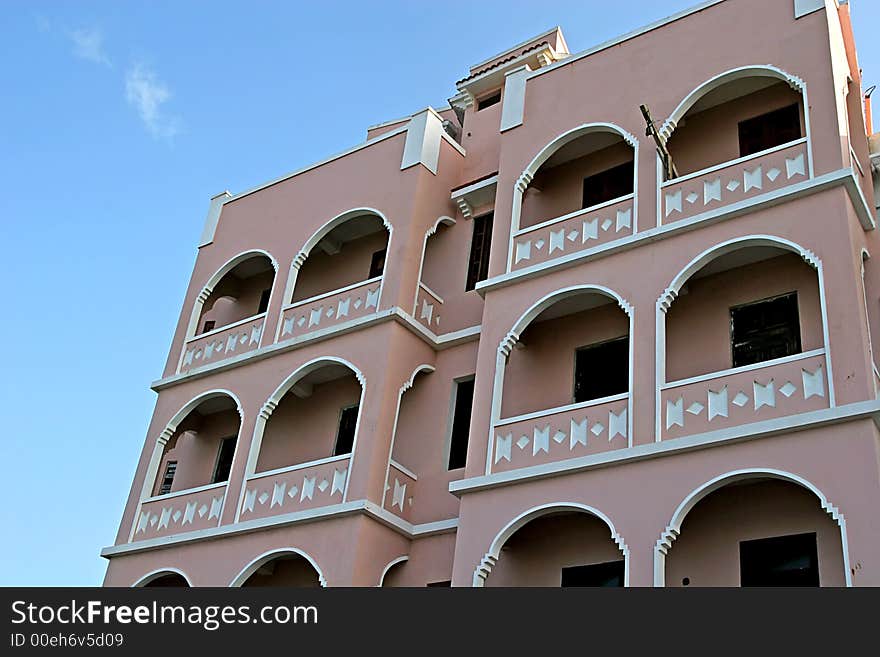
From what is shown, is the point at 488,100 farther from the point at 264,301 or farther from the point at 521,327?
the point at 521,327

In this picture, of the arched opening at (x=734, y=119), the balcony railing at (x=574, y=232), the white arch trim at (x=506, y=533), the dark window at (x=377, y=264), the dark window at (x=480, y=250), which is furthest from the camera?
the dark window at (x=377, y=264)

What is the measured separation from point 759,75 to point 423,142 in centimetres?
683

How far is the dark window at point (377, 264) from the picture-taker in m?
21.8

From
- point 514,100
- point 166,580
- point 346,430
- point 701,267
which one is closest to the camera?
point 701,267

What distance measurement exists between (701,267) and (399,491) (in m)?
6.25

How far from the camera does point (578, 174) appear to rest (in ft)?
65.5

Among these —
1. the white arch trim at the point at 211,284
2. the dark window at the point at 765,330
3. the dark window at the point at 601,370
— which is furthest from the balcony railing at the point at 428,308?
the dark window at the point at 765,330

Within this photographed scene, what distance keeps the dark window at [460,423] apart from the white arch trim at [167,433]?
13.5 feet

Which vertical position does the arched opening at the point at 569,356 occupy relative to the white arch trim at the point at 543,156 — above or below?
below

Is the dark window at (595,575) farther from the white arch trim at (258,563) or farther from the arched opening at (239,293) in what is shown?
the arched opening at (239,293)

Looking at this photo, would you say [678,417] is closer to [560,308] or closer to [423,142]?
[560,308]

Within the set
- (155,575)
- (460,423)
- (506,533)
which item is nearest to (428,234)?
(460,423)

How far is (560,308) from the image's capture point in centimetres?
1817

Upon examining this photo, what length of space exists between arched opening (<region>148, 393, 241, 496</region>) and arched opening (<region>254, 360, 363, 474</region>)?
113 cm
